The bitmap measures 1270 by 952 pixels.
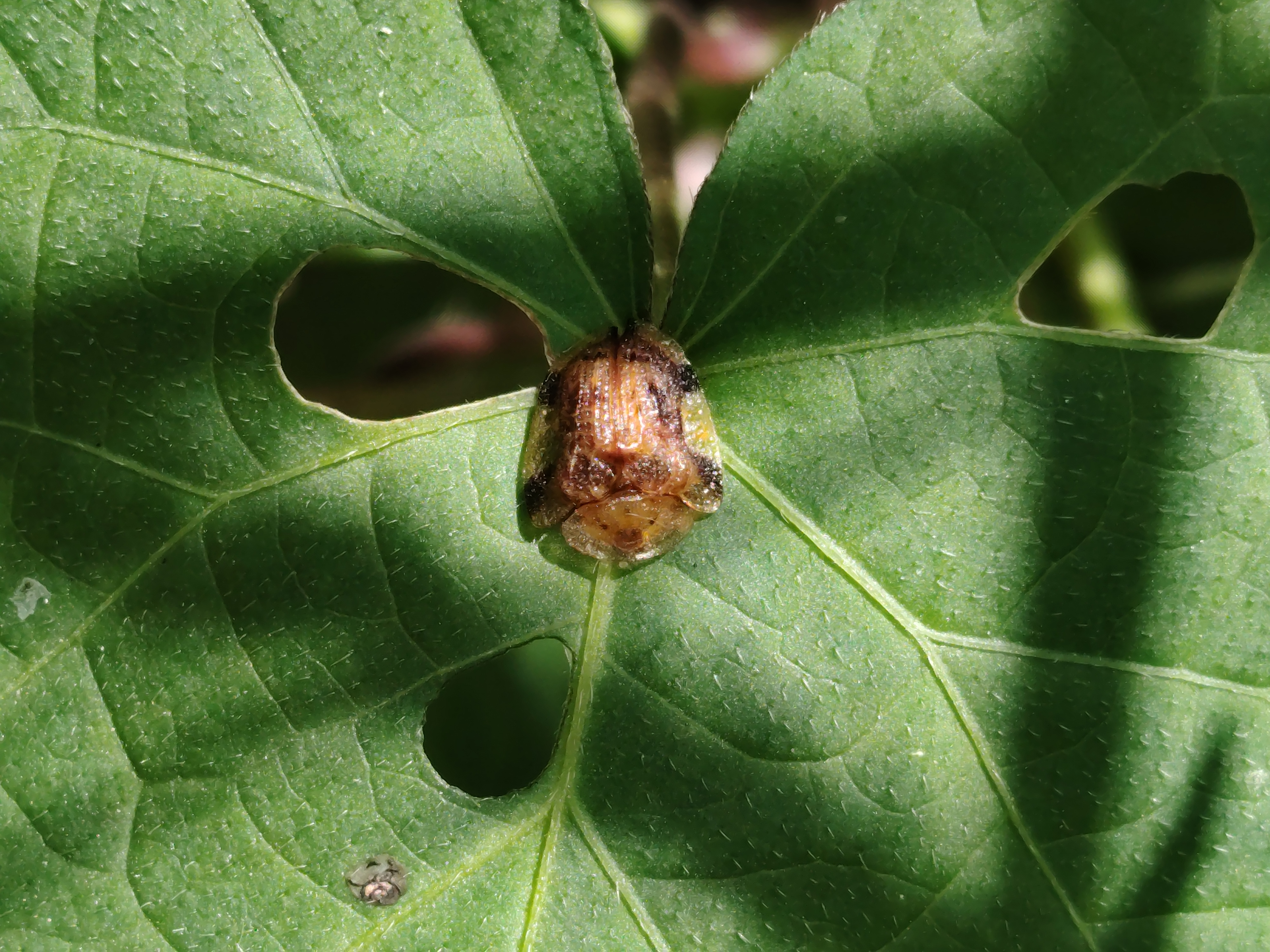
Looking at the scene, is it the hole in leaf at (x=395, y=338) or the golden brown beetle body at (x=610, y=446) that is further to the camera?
the hole in leaf at (x=395, y=338)

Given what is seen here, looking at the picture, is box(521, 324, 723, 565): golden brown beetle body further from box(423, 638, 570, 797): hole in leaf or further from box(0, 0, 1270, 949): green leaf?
box(423, 638, 570, 797): hole in leaf

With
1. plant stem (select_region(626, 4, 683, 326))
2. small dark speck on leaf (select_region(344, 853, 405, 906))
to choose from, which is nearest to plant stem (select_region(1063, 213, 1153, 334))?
plant stem (select_region(626, 4, 683, 326))

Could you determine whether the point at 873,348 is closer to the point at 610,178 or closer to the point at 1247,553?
the point at 610,178

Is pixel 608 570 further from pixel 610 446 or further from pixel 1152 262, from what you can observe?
pixel 1152 262

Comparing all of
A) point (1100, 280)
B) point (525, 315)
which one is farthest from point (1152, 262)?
point (525, 315)

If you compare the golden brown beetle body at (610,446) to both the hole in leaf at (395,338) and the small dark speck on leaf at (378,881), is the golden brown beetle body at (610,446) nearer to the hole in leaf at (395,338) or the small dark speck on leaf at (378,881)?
the small dark speck on leaf at (378,881)

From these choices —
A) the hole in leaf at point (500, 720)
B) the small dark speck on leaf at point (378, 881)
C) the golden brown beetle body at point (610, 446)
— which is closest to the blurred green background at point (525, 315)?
the hole in leaf at point (500, 720)

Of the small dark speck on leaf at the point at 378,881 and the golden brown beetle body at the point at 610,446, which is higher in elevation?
the golden brown beetle body at the point at 610,446
